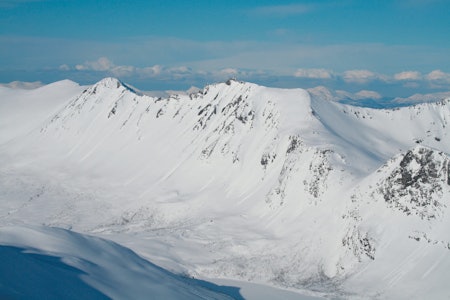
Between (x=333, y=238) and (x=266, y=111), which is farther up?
(x=266, y=111)

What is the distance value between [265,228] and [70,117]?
131277 millimetres

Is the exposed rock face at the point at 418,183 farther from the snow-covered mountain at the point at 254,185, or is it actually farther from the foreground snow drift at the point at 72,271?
the foreground snow drift at the point at 72,271

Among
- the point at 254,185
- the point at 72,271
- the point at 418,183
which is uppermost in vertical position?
the point at 418,183

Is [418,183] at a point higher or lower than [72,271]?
higher

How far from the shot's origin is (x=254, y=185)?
10975 cm

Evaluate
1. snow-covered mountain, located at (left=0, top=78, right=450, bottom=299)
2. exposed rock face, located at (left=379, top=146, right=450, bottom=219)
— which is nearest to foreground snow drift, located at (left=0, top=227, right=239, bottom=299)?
snow-covered mountain, located at (left=0, top=78, right=450, bottom=299)

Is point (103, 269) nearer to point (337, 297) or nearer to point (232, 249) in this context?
point (337, 297)

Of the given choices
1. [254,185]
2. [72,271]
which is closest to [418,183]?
[254,185]

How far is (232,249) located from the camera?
273ft

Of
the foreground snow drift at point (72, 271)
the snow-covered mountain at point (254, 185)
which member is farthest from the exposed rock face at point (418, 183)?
the foreground snow drift at point (72, 271)

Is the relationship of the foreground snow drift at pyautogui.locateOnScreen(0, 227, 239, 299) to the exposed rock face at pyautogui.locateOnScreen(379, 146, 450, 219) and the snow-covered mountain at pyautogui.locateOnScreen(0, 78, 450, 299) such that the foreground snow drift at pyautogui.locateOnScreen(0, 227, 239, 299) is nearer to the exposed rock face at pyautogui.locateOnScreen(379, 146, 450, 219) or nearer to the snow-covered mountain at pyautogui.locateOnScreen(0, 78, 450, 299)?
the snow-covered mountain at pyautogui.locateOnScreen(0, 78, 450, 299)

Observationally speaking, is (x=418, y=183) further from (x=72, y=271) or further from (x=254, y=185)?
(x=72, y=271)

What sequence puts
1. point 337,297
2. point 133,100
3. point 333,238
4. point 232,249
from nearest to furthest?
1. point 337,297
2. point 333,238
3. point 232,249
4. point 133,100

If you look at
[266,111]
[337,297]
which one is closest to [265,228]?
[337,297]
